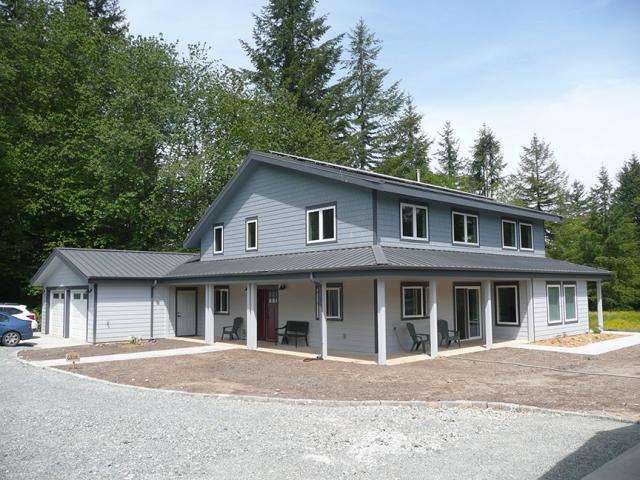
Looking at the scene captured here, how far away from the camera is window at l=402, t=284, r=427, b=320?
17.3 m

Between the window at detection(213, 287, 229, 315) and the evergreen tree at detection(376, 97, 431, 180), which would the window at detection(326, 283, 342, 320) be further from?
the evergreen tree at detection(376, 97, 431, 180)

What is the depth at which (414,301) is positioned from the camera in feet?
58.0

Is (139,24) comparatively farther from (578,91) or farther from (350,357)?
(578,91)

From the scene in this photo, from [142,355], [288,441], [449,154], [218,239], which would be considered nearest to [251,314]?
[142,355]

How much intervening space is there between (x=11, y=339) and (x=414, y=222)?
15.7 meters

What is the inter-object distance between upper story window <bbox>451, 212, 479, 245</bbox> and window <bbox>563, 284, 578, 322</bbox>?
197 inches

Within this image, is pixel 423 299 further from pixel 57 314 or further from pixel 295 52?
→ pixel 295 52

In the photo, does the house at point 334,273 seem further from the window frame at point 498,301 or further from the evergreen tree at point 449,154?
the evergreen tree at point 449,154

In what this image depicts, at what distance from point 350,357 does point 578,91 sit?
9219 millimetres

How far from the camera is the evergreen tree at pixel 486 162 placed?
52.3 m

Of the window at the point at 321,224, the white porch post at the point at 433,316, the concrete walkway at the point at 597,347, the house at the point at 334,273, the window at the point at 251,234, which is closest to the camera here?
the white porch post at the point at 433,316

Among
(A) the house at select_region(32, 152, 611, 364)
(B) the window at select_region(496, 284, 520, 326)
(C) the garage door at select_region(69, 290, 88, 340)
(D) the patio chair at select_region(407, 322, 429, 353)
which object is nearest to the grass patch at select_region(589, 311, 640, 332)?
(A) the house at select_region(32, 152, 611, 364)

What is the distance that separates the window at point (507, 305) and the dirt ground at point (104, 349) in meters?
11.6

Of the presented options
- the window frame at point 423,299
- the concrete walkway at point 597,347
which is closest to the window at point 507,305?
the concrete walkway at point 597,347
